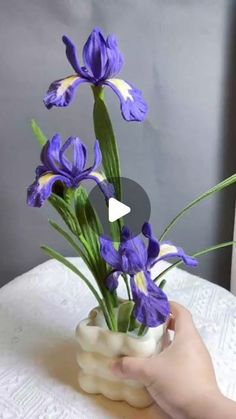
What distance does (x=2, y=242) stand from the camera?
3.91ft

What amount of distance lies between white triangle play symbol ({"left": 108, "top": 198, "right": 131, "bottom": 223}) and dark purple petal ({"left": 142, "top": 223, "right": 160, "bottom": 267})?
1.4 inches

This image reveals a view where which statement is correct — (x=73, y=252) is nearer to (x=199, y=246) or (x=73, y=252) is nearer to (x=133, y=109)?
(x=199, y=246)

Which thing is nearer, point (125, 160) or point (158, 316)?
point (158, 316)

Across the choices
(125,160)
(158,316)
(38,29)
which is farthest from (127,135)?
(158,316)

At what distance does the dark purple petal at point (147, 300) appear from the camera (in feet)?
2.03

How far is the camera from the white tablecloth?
703 millimetres

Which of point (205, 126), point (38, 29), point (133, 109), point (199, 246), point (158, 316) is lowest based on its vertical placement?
point (199, 246)

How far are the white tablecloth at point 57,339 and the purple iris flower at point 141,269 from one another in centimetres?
16

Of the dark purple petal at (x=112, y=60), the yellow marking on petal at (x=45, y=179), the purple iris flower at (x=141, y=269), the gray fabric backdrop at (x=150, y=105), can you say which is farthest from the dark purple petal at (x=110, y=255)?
the gray fabric backdrop at (x=150, y=105)

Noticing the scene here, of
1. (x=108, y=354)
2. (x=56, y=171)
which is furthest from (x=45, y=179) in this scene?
(x=108, y=354)

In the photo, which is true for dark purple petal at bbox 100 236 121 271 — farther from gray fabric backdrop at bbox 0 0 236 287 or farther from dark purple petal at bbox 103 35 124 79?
gray fabric backdrop at bbox 0 0 236 287

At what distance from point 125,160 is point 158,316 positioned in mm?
580

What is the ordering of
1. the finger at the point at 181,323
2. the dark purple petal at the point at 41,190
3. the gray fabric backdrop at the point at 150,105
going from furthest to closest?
the gray fabric backdrop at the point at 150,105 < the finger at the point at 181,323 < the dark purple petal at the point at 41,190

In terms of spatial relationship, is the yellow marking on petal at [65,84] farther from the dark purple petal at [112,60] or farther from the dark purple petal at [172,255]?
the dark purple petal at [172,255]
